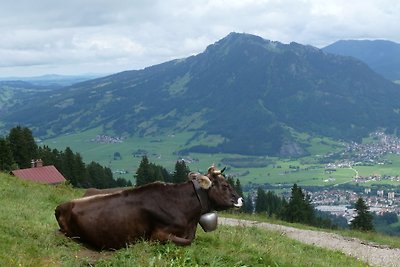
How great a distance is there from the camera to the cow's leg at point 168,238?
10797mm

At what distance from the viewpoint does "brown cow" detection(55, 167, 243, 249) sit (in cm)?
1112

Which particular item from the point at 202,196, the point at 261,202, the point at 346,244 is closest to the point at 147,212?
the point at 202,196

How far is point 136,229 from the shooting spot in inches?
439

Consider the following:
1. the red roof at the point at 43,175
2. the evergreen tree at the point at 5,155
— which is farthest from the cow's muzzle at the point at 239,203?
the evergreen tree at the point at 5,155

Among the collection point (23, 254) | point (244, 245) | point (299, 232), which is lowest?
point (299, 232)

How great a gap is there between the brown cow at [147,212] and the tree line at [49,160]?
2304 inches

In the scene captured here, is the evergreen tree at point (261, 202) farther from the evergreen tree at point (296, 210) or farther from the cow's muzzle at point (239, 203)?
the cow's muzzle at point (239, 203)

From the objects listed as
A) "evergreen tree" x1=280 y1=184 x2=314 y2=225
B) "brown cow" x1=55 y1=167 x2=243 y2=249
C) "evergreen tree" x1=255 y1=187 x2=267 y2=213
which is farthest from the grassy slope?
"evergreen tree" x1=255 y1=187 x2=267 y2=213

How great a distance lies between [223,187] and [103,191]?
342 centimetres

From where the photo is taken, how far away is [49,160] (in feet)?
297

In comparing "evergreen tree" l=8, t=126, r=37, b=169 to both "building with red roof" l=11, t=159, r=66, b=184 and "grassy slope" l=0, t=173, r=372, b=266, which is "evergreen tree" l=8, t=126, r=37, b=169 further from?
"grassy slope" l=0, t=173, r=372, b=266

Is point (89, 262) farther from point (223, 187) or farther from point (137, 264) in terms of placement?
point (223, 187)

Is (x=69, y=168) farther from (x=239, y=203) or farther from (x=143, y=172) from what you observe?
(x=239, y=203)

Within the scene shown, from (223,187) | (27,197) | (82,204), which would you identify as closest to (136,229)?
(82,204)
